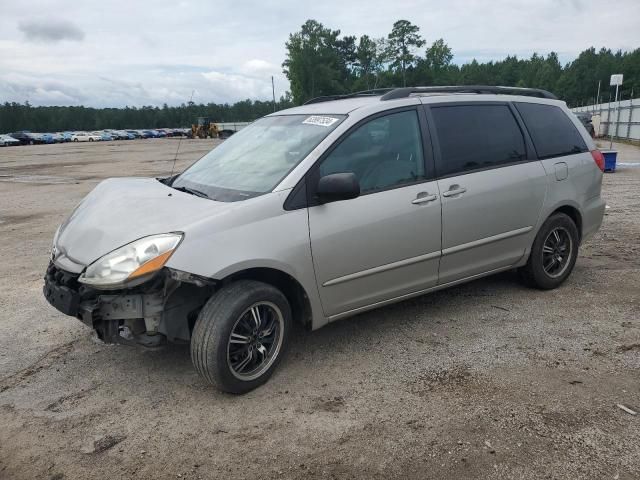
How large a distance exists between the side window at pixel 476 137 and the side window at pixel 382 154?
237mm

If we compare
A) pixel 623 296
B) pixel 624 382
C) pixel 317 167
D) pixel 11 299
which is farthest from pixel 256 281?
pixel 623 296

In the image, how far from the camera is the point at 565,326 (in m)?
4.27

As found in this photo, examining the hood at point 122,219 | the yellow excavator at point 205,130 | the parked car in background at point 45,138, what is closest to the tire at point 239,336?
the hood at point 122,219

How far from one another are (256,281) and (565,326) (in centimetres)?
259

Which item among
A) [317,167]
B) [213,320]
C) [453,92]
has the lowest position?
[213,320]

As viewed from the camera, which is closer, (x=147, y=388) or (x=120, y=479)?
(x=120, y=479)

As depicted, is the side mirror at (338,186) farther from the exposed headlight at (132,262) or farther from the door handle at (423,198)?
the exposed headlight at (132,262)

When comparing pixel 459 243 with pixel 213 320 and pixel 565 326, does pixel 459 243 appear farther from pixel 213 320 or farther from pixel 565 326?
pixel 213 320

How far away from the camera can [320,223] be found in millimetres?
3514

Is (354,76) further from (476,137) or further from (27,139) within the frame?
(476,137)

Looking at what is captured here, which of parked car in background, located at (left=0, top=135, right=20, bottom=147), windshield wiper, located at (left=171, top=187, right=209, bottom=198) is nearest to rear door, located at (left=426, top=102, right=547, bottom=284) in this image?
windshield wiper, located at (left=171, top=187, right=209, bottom=198)

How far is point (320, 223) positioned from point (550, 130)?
280 cm

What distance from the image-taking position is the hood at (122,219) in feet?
10.6

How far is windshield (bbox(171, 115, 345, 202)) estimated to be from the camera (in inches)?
143
